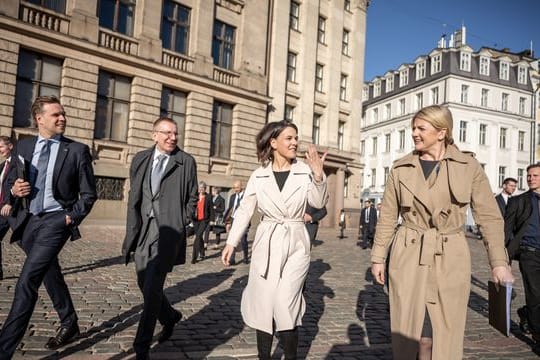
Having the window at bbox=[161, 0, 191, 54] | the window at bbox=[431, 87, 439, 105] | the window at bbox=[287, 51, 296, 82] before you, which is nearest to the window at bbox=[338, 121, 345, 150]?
the window at bbox=[287, 51, 296, 82]

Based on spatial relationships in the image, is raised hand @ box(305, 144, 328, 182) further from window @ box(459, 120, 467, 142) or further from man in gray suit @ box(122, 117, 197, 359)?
window @ box(459, 120, 467, 142)

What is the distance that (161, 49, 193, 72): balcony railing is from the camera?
20.2m

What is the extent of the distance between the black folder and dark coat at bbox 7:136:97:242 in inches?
134

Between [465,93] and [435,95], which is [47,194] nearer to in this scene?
[435,95]

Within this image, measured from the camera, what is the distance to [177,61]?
20.7 m

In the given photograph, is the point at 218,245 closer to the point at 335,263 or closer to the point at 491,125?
the point at 335,263

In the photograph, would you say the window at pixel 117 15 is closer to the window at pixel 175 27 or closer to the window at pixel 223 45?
the window at pixel 175 27

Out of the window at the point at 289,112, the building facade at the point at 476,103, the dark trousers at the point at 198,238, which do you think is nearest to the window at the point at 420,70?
the building facade at the point at 476,103

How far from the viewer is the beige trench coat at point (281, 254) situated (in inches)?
126

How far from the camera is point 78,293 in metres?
6.21

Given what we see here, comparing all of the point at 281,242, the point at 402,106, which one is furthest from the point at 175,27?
the point at 402,106

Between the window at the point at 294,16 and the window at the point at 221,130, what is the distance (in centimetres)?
808

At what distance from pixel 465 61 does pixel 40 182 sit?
46102mm

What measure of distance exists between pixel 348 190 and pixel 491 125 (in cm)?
2243
